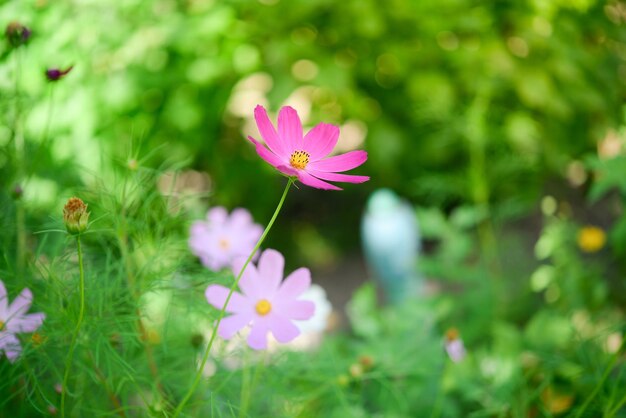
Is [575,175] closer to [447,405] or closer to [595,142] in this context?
[595,142]

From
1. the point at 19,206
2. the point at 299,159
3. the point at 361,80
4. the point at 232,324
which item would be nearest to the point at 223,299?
the point at 232,324

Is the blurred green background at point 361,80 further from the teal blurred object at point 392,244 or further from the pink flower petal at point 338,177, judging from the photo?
the pink flower petal at point 338,177

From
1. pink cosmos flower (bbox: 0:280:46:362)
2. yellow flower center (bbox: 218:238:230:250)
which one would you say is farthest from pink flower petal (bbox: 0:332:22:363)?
yellow flower center (bbox: 218:238:230:250)

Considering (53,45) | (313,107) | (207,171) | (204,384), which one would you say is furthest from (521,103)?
(204,384)

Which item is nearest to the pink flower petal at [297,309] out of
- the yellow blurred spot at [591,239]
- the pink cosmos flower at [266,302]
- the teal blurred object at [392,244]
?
the pink cosmos flower at [266,302]

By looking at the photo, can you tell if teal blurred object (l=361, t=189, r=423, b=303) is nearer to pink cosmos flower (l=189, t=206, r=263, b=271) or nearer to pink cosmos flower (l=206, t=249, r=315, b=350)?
pink cosmos flower (l=189, t=206, r=263, b=271)

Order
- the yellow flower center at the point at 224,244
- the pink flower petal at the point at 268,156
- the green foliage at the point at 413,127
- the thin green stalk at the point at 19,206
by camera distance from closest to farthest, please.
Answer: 1. the pink flower petal at the point at 268,156
2. the thin green stalk at the point at 19,206
3. the yellow flower center at the point at 224,244
4. the green foliage at the point at 413,127
